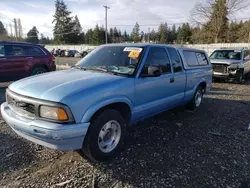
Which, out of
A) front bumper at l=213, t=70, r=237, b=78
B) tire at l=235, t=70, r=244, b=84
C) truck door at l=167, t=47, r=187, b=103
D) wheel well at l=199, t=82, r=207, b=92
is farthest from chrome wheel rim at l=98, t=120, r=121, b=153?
tire at l=235, t=70, r=244, b=84

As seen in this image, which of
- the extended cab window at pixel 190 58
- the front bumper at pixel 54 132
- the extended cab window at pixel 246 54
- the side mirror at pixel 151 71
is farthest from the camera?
the extended cab window at pixel 246 54

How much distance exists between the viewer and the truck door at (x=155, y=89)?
354 cm

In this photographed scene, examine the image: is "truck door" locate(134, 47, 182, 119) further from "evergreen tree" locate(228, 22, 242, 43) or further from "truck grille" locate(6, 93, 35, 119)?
"evergreen tree" locate(228, 22, 242, 43)

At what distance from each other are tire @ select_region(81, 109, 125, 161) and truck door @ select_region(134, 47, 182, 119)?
482 mm

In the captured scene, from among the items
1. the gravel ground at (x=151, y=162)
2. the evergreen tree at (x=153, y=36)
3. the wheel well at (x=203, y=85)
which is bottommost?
the gravel ground at (x=151, y=162)

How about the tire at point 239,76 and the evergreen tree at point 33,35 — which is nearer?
the tire at point 239,76

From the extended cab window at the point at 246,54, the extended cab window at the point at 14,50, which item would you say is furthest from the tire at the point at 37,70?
the extended cab window at the point at 246,54

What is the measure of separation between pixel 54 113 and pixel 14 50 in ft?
21.9

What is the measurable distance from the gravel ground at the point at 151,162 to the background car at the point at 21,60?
3.99 metres

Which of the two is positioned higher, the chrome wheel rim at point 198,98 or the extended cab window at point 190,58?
the extended cab window at point 190,58

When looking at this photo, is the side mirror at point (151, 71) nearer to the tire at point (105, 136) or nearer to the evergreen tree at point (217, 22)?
the tire at point (105, 136)

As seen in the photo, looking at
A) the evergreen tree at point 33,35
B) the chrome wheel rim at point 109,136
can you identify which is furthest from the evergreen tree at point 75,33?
the chrome wheel rim at point 109,136

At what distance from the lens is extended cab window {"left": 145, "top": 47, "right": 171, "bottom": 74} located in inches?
151

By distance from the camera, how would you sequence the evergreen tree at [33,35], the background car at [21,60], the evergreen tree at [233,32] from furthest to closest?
the evergreen tree at [33,35] < the evergreen tree at [233,32] < the background car at [21,60]
